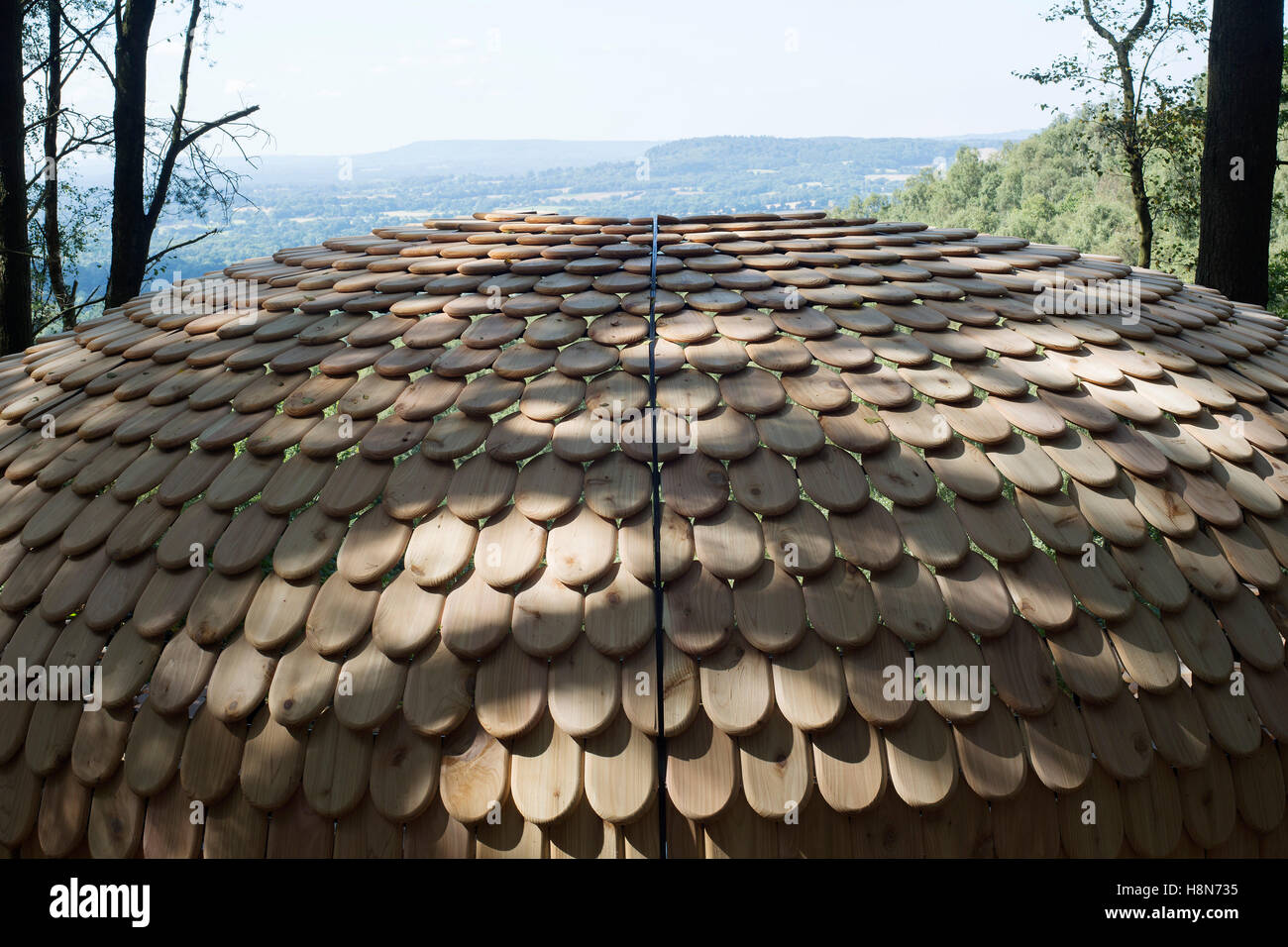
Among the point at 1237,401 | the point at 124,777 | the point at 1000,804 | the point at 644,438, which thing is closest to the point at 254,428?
the point at 124,777

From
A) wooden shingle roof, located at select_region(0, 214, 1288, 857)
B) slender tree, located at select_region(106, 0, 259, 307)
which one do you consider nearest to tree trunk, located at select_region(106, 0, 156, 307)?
slender tree, located at select_region(106, 0, 259, 307)

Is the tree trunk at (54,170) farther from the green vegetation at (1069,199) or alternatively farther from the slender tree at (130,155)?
the green vegetation at (1069,199)

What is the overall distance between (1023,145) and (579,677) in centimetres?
7072

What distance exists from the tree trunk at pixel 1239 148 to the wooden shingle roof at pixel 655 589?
14.3 feet

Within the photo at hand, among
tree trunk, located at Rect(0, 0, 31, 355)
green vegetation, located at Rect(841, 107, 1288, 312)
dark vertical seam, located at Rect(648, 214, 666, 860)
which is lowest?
dark vertical seam, located at Rect(648, 214, 666, 860)

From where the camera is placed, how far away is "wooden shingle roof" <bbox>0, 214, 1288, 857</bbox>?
6.29 feet

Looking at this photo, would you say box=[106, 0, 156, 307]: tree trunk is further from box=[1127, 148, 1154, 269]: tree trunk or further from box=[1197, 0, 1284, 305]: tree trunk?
box=[1127, 148, 1154, 269]: tree trunk

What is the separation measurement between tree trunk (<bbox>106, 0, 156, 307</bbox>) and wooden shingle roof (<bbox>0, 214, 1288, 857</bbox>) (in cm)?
765

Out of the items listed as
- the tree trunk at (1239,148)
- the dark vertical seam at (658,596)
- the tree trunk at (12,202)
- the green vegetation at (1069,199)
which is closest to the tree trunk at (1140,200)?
the green vegetation at (1069,199)

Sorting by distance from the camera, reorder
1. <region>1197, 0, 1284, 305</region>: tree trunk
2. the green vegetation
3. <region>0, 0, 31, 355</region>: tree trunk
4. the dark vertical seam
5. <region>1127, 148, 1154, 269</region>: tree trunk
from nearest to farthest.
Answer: the dark vertical seam → <region>0, 0, 31, 355</region>: tree trunk → <region>1197, 0, 1284, 305</region>: tree trunk → <region>1127, 148, 1154, 269</region>: tree trunk → the green vegetation

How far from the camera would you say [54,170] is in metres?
12.1

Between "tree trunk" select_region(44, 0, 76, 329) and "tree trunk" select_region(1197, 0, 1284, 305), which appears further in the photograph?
"tree trunk" select_region(44, 0, 76, 329)

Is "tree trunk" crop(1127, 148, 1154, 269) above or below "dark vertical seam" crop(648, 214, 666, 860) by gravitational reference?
above

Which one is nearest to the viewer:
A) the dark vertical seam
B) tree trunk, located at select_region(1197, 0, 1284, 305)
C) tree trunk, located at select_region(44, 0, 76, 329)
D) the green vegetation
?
the dark vertical seam
